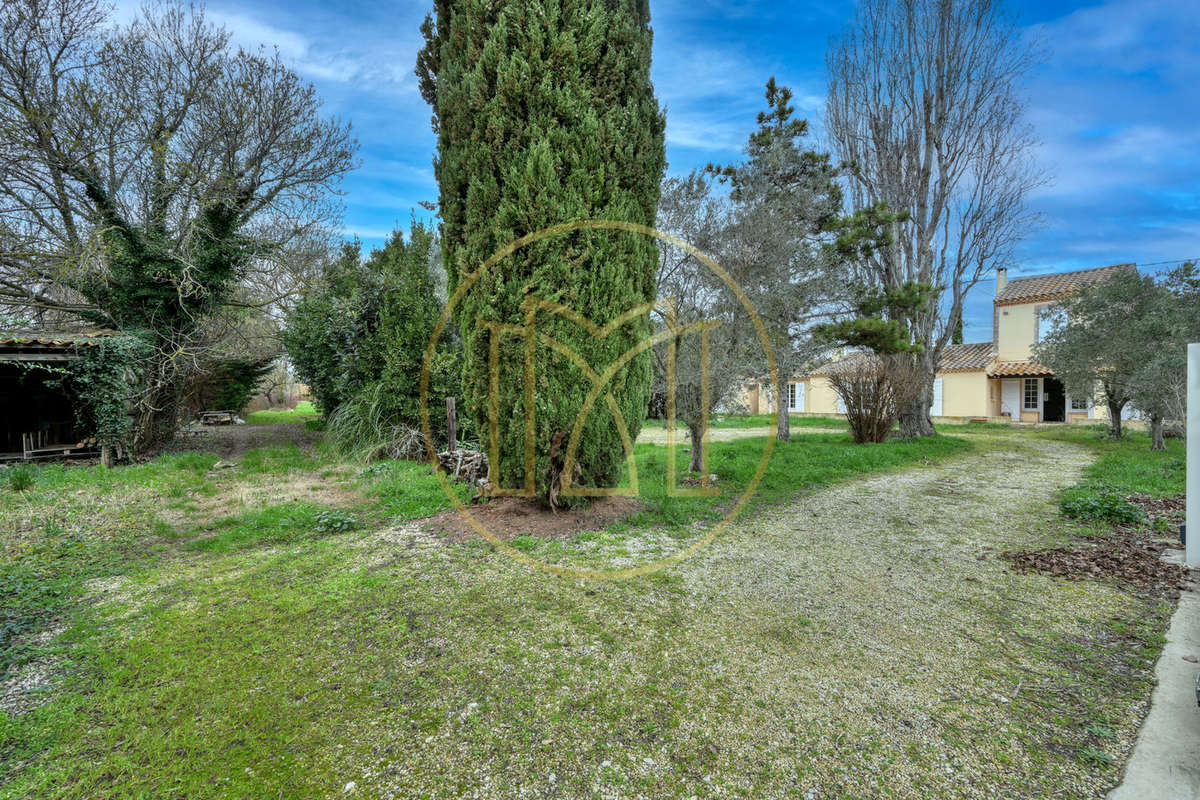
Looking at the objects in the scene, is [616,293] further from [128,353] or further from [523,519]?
[128,353]

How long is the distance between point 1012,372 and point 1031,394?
1.42m

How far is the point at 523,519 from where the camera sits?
4609mm

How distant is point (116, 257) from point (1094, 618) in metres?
12.7

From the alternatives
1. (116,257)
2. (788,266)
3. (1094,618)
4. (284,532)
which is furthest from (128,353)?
(1094,618)

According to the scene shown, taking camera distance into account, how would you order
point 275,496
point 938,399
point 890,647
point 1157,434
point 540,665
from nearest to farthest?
point 540,665 < point 890,647 < point 275,496 < point 1157,434 < point 938,399

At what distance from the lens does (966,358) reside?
A: 849 inches

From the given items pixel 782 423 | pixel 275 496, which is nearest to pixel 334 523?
pixel 275 496

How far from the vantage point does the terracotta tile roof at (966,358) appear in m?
20.4

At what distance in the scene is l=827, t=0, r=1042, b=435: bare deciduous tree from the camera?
12.1 m

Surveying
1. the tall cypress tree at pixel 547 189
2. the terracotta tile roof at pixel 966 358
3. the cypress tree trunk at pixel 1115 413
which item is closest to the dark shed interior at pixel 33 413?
the tall cypress tree at pixel 547 189

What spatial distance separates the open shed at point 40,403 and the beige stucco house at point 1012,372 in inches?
716

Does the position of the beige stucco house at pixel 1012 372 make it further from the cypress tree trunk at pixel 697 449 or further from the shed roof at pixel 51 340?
the shed roof at pixel 51 340

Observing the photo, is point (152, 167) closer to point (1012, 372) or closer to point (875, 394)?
point (875, 394)

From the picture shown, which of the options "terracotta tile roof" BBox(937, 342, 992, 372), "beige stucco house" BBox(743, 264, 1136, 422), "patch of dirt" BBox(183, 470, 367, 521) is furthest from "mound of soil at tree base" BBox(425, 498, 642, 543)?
"terracotta tile roof" BBox(937, 342, 992, 372)
